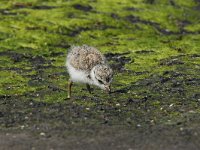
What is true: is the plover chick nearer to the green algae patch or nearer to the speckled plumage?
the speckled plumage

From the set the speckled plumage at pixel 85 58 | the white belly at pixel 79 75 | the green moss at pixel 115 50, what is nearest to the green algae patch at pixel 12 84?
the green moss at pixel 115 50

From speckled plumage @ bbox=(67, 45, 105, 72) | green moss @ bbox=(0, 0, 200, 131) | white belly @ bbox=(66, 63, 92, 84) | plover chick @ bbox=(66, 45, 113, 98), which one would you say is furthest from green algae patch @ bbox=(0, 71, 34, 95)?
speckled plumage @ bbox=(67, 45, 105, 72)

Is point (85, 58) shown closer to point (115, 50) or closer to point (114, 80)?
point (114, 80)

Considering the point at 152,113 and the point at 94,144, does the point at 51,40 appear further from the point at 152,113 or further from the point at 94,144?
the point at 94,144

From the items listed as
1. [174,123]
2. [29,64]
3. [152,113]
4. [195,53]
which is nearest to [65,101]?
[152,113]

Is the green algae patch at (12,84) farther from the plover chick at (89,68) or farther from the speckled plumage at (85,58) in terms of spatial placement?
the speckled plumage at (85,58)

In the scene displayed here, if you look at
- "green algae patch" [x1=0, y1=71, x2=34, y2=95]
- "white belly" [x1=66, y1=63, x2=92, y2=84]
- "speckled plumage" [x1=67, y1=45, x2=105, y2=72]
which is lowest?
"green algae patch" [x1=0, y1=71, x2=34, y2=95]

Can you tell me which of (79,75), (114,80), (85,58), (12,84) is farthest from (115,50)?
(79,75)
